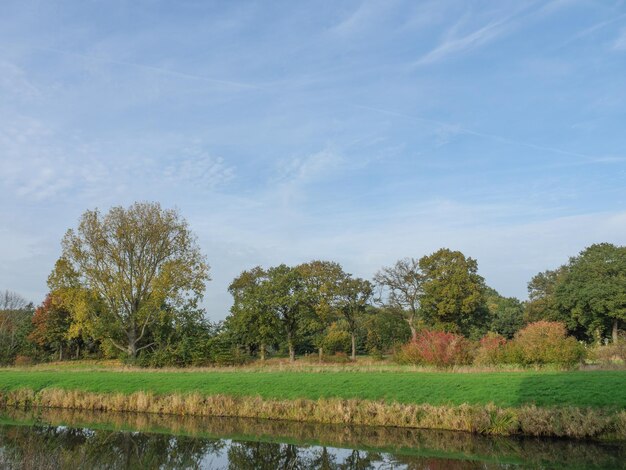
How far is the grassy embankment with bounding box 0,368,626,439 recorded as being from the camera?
61.6 feet

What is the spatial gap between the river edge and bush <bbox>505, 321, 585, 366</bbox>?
1236 cm

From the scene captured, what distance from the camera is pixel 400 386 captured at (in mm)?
23438

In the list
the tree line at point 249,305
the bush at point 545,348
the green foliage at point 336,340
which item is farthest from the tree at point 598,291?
the bush at point 545,348

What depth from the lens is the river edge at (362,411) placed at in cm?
1825

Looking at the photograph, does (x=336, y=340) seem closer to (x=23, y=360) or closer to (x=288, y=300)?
(x=288, y=300)

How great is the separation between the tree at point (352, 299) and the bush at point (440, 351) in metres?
23.9

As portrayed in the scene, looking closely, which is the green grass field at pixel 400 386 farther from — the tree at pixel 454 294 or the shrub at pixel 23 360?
the tree at pixel 454 294

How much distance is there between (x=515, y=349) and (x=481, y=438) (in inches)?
587

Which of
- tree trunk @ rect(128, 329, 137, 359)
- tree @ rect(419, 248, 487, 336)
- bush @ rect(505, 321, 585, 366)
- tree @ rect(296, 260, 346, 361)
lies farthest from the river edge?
tree @ rect(419, 248, 487, 336)

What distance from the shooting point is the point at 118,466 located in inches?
601

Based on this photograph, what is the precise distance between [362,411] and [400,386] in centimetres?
264

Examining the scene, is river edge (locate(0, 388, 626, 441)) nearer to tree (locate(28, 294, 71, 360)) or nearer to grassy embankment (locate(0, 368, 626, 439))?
grassy embankment (locate(0, 368, 626, 439))

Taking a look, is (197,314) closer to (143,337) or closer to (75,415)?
(143,337)

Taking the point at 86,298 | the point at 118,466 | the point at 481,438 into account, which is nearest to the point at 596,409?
the point at 481,438
